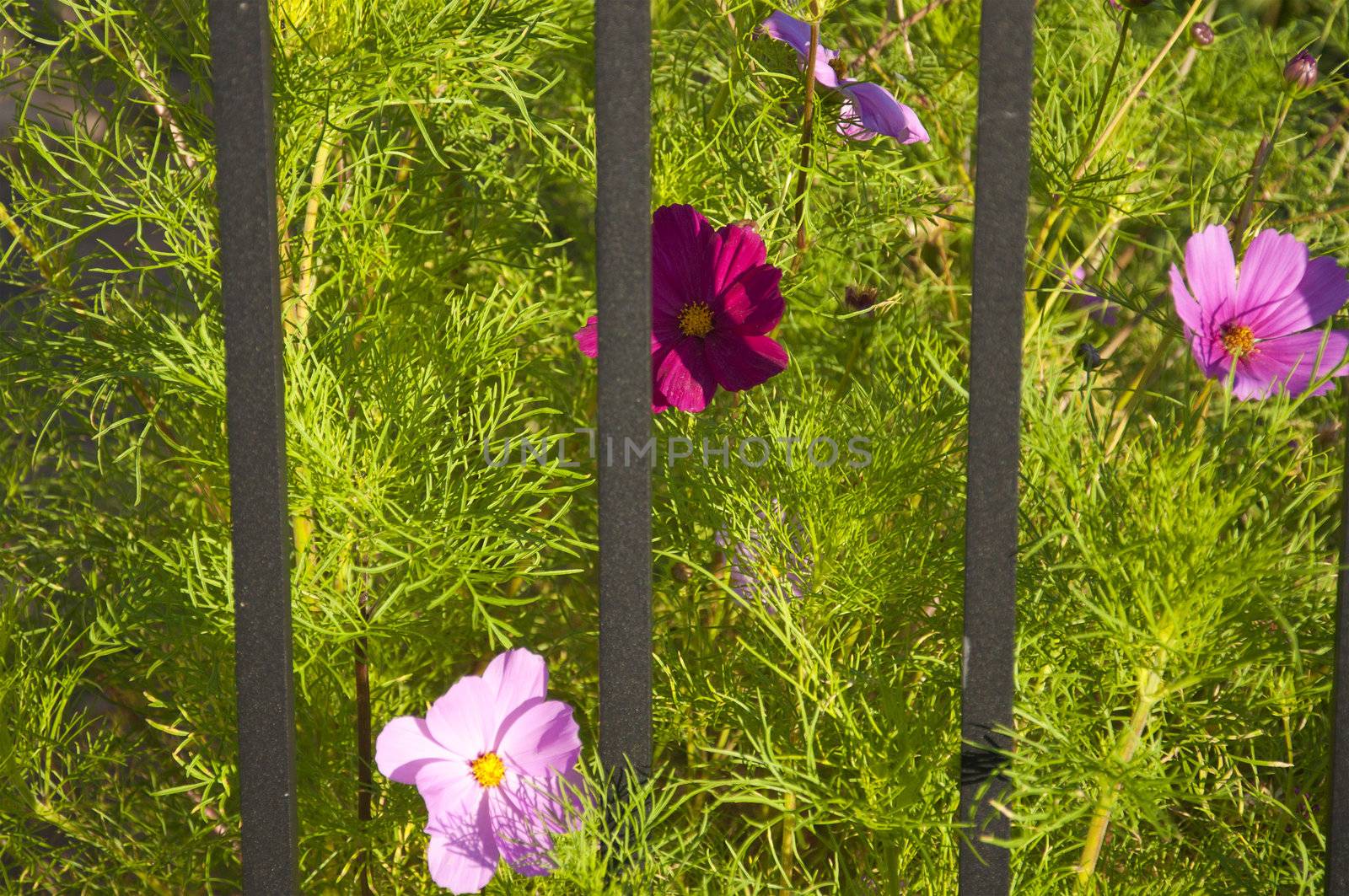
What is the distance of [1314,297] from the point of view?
736 mm

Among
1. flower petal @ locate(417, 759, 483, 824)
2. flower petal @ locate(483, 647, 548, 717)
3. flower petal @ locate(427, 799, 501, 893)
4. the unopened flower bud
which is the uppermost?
the unopened flower bud

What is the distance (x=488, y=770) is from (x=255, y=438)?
262mm

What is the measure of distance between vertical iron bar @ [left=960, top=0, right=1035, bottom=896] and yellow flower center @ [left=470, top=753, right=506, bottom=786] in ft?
0.97

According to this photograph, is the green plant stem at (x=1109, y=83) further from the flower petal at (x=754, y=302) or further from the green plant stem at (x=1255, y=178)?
the flower petal at (x=754, y=302)

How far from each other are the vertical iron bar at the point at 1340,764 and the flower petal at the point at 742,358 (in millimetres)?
361

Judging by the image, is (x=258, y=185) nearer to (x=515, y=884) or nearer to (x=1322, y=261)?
(x=515, y=884)

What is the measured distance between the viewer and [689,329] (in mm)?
812

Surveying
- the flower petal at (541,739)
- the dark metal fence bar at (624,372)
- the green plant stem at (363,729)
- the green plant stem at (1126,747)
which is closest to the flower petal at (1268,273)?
the green plant stem at (1126,747)

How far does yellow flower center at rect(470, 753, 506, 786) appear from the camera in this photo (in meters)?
0.74

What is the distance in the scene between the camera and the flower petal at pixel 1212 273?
0.69 meters

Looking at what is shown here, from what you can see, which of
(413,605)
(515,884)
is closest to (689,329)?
(413,605)

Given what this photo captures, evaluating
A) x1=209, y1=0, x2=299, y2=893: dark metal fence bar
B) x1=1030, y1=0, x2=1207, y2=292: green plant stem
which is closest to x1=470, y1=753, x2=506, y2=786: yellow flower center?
x1=209, y1=0, x2=299, y2=893: dark metal fence bar

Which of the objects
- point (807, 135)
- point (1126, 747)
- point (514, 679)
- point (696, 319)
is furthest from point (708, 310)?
point (1126, 747)

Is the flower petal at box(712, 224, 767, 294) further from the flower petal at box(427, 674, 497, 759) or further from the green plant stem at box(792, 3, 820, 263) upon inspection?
the flower petal at box(427, 674, 497, 759)
